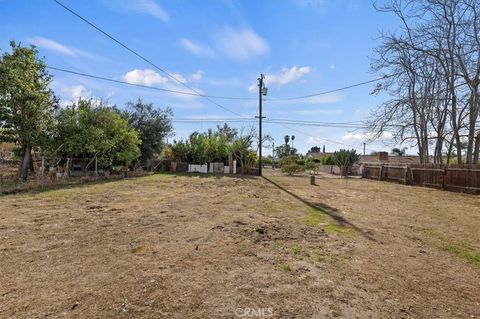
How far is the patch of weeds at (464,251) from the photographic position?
4.59 metres

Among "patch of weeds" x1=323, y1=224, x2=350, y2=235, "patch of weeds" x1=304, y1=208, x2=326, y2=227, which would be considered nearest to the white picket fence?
"patch of weeds" x1=304, y1=208, x2=326, y2=227

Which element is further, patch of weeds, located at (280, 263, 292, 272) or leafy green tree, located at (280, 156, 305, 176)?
leafy green tree, located at (280, 156, 305, 176)

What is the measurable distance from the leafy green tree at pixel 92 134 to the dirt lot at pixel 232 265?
9.38m

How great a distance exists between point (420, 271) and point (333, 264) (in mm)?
1125

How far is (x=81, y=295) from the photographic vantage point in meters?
3.04

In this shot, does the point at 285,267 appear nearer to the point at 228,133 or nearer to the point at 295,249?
the point at 295,249

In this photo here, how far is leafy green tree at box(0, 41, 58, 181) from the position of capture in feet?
44.1

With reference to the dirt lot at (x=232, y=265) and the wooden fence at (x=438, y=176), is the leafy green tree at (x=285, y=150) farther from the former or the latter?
the dirt lot at (x=232, y=265)

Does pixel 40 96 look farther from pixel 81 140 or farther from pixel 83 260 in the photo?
pixel 83 260

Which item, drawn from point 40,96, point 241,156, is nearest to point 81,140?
point 40,96

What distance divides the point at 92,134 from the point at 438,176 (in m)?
19.6

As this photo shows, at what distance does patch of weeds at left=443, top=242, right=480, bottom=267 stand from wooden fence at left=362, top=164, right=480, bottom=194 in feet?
37.7

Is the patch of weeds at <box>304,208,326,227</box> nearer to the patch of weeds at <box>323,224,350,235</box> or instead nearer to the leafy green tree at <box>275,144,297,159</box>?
the patch of weeds at <box>323,224,350,235</box>

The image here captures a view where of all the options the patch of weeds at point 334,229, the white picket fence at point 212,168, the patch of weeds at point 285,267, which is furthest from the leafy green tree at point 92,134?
the patch of weeds at point 285,267
